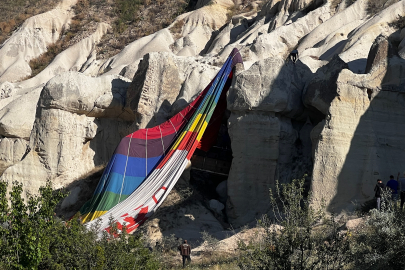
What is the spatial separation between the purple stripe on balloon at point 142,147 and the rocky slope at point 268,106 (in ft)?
5.57

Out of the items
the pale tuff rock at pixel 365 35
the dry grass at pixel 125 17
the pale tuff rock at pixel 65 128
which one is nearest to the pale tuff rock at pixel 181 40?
the dry grass at pixel 125 17

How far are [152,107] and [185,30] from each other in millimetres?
14755

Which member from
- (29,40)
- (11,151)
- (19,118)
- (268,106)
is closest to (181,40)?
(29,40)

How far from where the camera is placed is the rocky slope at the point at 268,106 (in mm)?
16641

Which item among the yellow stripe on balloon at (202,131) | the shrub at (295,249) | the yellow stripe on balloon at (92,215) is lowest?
the yellow stripe on balloon at (92,215)

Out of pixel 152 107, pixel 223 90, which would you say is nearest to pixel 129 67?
pixel 152 107

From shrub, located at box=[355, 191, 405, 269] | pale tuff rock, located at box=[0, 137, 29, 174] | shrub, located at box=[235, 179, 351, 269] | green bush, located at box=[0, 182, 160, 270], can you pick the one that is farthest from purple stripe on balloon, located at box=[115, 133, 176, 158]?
shrub, located at box=[235, 179, 351, 269]

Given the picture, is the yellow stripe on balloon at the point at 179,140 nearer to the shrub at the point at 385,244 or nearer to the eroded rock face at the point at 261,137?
the eroded rock face at the point at 261,137

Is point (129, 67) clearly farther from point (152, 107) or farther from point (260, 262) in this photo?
point (260, 262)

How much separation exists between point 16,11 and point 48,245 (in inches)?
1414

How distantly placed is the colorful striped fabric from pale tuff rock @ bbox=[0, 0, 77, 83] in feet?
57.9

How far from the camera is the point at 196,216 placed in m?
18.6

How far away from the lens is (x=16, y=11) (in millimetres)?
44781

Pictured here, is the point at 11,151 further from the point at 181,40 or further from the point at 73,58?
the point at 73,58
